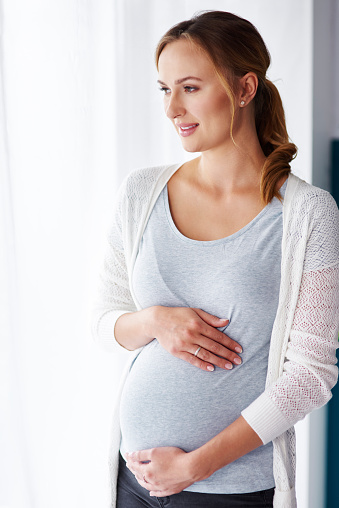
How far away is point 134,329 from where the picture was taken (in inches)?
48.0

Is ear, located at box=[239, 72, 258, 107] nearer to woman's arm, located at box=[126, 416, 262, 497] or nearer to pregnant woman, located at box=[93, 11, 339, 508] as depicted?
pregnant woman, located at box=[93, 11, 339, 508]

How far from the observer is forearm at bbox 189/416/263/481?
1.07 metres

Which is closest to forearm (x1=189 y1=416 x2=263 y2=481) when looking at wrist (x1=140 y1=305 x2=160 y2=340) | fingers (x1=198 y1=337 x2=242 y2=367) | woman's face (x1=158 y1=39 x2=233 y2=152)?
fingers (x1=198 y1=337 x2=242 y2=367)

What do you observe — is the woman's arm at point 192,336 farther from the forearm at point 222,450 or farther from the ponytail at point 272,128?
the ponytail at point 272,128

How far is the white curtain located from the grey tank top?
0.29 metres

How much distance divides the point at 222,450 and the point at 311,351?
0.82ft

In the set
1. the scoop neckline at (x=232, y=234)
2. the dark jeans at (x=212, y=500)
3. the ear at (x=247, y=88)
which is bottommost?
the dark jeans at (x=212, y=500)

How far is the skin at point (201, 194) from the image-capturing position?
1.08 metres

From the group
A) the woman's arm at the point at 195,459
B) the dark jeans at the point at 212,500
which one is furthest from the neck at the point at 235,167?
the dark jeans at the point at 212,500

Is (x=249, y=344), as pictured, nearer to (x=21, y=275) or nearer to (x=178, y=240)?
(x=178, y=240)

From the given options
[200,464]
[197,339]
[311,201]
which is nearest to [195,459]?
[200,464]

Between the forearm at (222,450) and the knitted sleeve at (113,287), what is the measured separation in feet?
1.05

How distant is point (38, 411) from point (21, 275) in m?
0.37

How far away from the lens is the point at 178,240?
3.94ft
